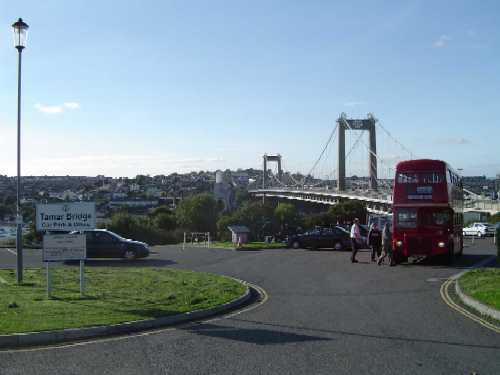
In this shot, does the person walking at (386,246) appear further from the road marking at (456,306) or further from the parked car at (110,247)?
the parked car at (110,247)

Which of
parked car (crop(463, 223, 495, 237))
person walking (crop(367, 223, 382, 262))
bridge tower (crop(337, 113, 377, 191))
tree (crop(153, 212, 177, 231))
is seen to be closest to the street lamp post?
person walking (crop(367, 223, 382, 262))

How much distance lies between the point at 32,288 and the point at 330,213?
187 ft

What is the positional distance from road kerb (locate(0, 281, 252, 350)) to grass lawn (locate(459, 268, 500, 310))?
5408mm

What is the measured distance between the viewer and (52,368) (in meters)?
8.22

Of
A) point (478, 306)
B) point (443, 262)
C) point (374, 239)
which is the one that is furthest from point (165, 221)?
point (478, 306)

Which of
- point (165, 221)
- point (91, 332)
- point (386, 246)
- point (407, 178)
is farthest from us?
point (165, 221)

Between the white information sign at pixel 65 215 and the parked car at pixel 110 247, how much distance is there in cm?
1070

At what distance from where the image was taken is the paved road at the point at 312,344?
26.8 ft

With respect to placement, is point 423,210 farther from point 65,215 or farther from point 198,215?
point 198,215

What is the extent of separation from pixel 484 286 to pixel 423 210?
870 cm

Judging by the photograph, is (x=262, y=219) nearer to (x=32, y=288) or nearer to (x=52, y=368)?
(x=32, y=288)

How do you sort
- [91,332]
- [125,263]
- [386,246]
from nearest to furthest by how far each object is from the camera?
[91,332], [386,246], [125,263]

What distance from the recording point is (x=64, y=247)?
14.7m

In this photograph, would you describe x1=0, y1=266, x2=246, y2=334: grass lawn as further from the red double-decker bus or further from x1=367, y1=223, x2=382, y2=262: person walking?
the red double-decker bus
